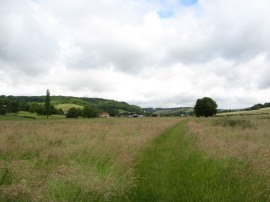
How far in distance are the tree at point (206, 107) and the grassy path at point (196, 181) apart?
95187 millimetres

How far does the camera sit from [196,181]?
27.9 feet

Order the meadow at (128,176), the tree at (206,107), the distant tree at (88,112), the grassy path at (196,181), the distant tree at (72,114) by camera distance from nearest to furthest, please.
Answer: the meadow at (128,176) → the grassy path at (196,181) → the tree at (206,107) → the distant tree at (72,114) → the distant tree at (88,112)

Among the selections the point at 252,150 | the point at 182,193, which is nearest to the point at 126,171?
the point at 182,193

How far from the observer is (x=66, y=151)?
11.2m

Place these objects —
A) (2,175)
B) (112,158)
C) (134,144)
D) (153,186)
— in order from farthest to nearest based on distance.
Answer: (134,144) → (112,158) → (153,186) → (2,175)

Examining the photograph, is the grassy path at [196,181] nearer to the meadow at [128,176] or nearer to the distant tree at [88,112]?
the meadow at [128,176]

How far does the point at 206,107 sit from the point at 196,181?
9833cm

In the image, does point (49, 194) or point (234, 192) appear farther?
point (234, 192)

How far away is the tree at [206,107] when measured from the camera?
105 meters

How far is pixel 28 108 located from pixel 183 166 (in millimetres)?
120810

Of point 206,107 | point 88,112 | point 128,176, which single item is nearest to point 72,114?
point 88,112

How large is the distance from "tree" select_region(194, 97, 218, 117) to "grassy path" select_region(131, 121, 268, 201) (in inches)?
3748

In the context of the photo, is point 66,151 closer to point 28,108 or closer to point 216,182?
point 216,182

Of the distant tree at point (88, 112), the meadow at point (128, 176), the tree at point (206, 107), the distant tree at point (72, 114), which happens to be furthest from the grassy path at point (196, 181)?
the distant tree at point (88, 112)
